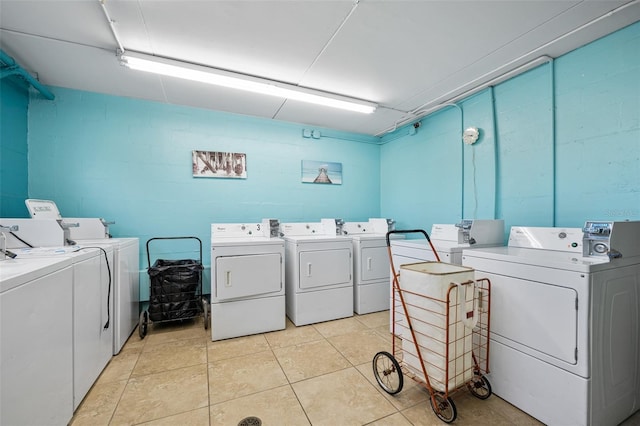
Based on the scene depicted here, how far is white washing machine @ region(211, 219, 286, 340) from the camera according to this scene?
257cm

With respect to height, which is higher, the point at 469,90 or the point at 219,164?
the point at 469,90

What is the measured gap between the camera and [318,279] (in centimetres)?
302

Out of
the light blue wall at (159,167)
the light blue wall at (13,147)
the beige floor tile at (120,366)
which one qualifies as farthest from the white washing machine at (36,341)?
the light blue wall at (159,167)

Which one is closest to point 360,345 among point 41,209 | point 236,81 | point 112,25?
point 236,81

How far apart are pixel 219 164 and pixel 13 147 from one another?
6.30 feet

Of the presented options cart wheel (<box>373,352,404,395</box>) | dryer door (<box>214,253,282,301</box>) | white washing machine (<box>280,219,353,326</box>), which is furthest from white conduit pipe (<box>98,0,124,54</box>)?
cart wheel (<box>373,352,404,395</box>)

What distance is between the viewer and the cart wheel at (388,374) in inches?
67.9

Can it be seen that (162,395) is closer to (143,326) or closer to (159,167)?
(143,326)

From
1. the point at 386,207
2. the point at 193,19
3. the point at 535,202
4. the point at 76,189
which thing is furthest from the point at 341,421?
the point at 76,189

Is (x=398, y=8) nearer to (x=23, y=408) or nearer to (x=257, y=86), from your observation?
(x=257, y=86)

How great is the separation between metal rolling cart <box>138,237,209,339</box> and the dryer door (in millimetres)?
465

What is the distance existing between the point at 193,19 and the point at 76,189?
2410mm

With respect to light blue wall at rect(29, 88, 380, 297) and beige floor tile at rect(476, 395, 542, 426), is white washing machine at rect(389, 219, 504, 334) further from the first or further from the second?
light blue wall at rect(29, 88, 380, 297)

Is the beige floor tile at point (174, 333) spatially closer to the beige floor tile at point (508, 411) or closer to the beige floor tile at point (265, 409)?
the beige floor tile at point (265, 409)
